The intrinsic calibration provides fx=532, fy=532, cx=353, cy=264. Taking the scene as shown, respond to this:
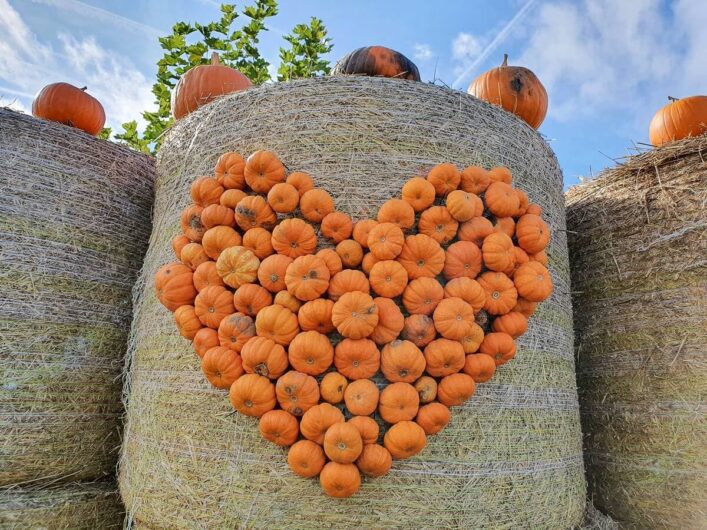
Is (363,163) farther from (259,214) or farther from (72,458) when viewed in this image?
(72,458)

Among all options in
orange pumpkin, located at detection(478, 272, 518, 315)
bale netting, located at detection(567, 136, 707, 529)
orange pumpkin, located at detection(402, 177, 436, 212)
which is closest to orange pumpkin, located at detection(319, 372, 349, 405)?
orange pumpkin, located at detection(478, 272, 518, 315)

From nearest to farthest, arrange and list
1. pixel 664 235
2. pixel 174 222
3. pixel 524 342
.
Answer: pixel 524 342 → pixel 174 222 → pixel 664 235

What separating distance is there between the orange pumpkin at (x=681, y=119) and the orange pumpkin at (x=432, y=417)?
10.1 feet

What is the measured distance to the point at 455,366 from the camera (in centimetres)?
236

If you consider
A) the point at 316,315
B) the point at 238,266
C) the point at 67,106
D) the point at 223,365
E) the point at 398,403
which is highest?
the point at 67,106

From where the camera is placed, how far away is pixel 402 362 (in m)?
2.29

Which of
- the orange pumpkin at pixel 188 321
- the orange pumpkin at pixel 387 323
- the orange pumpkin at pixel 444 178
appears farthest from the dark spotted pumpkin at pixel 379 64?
the orange pumpkin at pixel 188 321

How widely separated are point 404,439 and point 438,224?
994mm

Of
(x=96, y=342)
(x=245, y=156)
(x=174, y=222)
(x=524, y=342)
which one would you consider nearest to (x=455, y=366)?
(x=524, y=342)

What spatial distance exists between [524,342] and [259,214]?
4.92 ft

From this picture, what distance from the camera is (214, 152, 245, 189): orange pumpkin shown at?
8.85ft

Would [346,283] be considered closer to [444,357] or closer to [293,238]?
[293,238]

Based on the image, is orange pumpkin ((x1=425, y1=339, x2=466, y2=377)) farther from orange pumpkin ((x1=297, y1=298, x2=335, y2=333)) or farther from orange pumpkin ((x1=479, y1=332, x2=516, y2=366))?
orange pumpkin ((x1=297, y1=298, x2=335, y2=333))

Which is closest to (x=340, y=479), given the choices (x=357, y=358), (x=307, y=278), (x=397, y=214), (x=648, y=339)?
(x=357, y=358)
